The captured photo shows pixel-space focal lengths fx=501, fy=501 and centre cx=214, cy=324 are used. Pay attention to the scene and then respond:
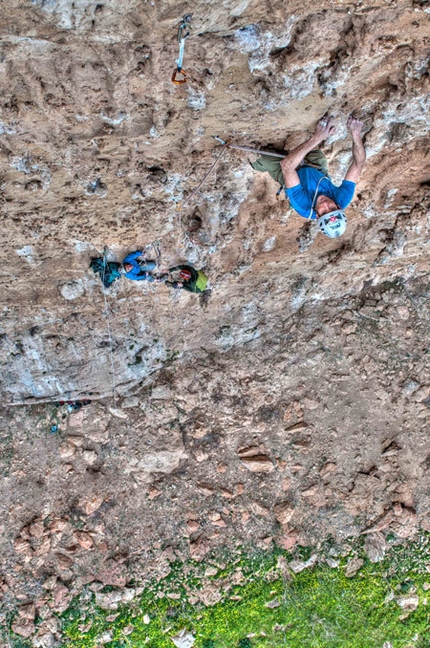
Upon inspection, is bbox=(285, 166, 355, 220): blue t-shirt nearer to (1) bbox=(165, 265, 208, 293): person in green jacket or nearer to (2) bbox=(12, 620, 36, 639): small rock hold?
(1) bbox=(165, 265, 208, 293): person in green jacket

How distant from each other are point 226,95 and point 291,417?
13.7 ft

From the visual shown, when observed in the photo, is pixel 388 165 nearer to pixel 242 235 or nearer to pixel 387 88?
pixel 387 88

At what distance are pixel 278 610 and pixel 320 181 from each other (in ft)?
18.8

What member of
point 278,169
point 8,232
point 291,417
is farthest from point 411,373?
point 8,232

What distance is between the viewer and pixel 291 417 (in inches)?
263

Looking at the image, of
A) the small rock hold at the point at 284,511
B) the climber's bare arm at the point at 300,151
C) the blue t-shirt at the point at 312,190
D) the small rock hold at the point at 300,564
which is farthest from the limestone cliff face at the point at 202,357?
the blue t-shirt at the point at 312,190

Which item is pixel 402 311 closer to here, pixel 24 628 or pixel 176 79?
pixel 176 79

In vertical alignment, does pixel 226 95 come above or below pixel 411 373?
above

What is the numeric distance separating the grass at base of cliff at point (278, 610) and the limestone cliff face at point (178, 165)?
118 inches

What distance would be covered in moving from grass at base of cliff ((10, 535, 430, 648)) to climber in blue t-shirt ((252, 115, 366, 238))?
474 cm

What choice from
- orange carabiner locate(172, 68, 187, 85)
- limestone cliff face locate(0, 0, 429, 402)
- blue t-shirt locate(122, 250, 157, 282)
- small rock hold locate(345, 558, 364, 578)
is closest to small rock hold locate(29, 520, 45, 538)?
limestone cliff face locate(0, 0, 429, 402)

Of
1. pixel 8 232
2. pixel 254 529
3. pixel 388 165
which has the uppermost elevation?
pixel 388 165

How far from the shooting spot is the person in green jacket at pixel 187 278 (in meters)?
5.72

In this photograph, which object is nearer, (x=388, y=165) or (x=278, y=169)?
(x=278, y=169)
